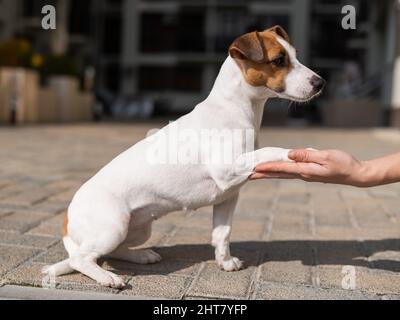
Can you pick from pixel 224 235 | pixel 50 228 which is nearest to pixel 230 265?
pixel 224 235

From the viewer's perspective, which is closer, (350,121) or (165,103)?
(350,121)

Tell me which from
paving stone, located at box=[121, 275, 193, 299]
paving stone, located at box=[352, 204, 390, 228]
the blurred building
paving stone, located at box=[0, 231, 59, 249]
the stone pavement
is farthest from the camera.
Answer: the blurred building

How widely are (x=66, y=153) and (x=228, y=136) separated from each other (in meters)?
5.94

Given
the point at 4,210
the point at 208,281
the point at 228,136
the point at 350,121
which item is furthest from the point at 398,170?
the point at 350,121

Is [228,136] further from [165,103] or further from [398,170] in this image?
[165,103]

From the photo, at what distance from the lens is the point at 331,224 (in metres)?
3.94

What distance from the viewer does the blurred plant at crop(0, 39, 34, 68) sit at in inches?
561

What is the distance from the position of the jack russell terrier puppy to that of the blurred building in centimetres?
2964

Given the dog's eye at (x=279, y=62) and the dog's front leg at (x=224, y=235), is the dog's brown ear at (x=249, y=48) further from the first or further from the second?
the dog's front leg at (x=224, y=235)

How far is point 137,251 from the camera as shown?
2873 mm

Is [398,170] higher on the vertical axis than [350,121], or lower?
higher

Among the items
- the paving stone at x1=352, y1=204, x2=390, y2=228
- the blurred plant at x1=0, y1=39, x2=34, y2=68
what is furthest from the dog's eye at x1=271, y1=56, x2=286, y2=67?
the blurred plant at x1=0, y1=39, x2=34, y2=68

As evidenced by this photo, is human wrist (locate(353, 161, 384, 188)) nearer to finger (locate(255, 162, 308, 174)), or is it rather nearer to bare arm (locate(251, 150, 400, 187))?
bare arm (locate(251, 150, 400, 187))

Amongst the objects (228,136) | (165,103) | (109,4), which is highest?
(109,4)
